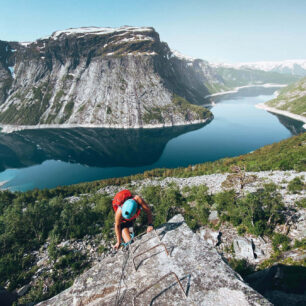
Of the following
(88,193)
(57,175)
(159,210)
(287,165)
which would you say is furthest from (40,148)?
(287,165)

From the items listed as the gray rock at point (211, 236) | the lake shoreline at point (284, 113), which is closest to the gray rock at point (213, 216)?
the gray rock at point (211, 236)

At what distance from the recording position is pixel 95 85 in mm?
154125

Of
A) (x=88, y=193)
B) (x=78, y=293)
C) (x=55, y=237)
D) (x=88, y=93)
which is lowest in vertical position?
(x=88, y=193)

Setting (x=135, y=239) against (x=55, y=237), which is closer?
(x=135, y=239)

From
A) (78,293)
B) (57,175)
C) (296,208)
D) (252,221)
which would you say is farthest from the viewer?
(57,175)

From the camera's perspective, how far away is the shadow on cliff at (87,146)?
3073 inches

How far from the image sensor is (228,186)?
2659 centimetres

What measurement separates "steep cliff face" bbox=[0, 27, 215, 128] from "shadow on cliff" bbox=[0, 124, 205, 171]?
16.9 meters

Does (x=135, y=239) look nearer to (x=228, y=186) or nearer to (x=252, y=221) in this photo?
(x=252, y=221)

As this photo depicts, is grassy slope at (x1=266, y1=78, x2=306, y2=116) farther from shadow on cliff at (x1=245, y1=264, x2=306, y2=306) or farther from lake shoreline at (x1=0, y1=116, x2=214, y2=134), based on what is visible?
shadow on cliff at (x1=245, y1=264, x2=306, y2=306)

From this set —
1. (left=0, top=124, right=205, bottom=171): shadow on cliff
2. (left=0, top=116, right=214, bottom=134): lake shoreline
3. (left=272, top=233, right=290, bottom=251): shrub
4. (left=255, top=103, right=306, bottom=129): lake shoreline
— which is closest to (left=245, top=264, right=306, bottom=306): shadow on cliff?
(left=272, top=233, right=290, bottom=251): shrub

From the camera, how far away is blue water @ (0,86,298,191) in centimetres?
6600

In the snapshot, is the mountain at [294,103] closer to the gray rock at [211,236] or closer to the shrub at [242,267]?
the gray rock at [211,236]

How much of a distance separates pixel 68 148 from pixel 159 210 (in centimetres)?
8662
